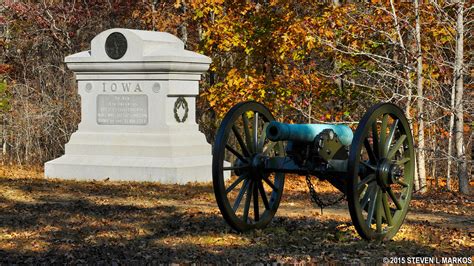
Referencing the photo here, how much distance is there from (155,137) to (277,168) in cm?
744

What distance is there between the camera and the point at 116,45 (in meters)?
17.2

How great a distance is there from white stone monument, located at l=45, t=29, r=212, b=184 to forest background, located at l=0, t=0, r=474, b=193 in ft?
6.65

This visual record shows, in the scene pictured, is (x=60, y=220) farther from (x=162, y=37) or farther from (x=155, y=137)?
(x=162, y=37)

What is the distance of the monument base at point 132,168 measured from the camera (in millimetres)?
16480

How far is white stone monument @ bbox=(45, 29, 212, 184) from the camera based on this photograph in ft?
55.0

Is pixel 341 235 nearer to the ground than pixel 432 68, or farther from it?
nearer to the ground

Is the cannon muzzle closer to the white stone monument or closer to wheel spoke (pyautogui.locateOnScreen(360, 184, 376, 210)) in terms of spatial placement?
wheel spoke (pyautogui.locateOnScreen(360, 184, 376, 210))

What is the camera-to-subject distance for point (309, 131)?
375 inches

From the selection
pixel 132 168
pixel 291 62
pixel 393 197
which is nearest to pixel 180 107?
pixel 132 168

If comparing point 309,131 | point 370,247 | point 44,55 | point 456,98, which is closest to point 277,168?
point 309,131

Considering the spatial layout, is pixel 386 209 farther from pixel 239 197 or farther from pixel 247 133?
pixel 247 133

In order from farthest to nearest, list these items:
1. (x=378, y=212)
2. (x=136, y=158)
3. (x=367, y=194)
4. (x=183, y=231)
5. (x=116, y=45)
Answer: (x=116, y=45)
(x=136, y=158)
(x=183, y=231)
(x=378, y=212)
(x=367, y=194)

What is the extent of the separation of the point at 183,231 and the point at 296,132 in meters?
1.98

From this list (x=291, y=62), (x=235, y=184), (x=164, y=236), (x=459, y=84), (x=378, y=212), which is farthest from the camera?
(x=291, y=62)
